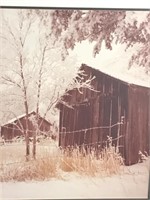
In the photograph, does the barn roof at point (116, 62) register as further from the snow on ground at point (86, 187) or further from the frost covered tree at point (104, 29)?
the snow on ground at point (86, 187)

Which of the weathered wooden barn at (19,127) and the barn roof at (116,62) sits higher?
the barn roof at (116,62)

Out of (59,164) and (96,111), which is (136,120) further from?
(59,164)

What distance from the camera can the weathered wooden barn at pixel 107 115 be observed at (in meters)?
1.78

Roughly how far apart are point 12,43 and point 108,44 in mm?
476

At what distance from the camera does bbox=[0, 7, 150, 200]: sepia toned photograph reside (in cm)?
174

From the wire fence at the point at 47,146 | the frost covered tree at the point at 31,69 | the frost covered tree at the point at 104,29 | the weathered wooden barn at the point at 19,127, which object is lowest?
the wire fence at the point at 47,146

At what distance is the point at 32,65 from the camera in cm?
175

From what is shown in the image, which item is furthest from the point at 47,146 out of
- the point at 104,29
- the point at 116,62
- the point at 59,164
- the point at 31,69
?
the point at 104,29

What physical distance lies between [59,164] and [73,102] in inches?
12.6
